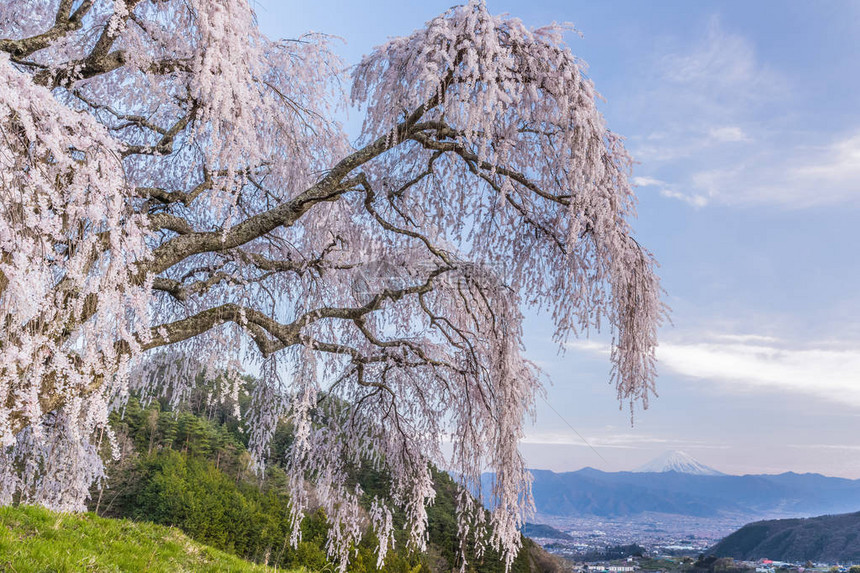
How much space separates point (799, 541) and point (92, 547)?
101899 mm

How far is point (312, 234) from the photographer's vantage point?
7.98 metres

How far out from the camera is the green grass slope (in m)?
4.50

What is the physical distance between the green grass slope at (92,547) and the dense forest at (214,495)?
985 cm

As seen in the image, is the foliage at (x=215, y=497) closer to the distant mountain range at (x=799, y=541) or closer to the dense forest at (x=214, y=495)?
the dense forest at (x=214, y=495)

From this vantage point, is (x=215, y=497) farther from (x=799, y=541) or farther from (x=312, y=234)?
(x=799, y=541)

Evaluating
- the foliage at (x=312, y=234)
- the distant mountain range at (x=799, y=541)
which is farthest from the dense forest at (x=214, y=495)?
the distant mountain range at (x=799, y=541)

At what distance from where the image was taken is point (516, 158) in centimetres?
670

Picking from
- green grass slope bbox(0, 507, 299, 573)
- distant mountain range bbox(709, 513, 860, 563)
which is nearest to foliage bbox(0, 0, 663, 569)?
green grass slope bbox(0, 507, 299, 573)

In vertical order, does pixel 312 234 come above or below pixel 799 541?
above

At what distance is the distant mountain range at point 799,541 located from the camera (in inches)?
3169

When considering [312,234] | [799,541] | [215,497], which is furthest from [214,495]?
[799,541]

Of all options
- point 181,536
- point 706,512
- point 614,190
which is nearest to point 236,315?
point 181,536

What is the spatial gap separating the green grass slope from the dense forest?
9.85m

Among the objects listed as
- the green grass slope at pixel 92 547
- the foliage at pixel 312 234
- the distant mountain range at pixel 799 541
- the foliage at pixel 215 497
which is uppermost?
the foliage at pixel 312 234
